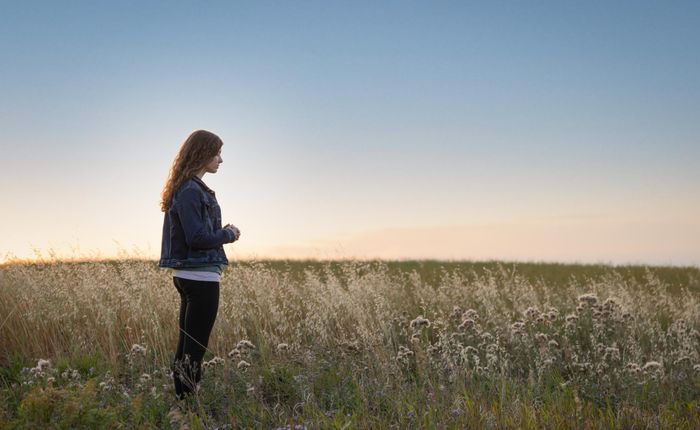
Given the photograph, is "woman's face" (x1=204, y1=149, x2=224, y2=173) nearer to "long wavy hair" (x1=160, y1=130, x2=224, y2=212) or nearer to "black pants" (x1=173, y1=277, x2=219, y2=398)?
"long wavy hair" (x1=160, y1=130, x2=224, y2=212)

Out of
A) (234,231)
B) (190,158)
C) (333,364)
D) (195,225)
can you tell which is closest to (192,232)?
(195,225)

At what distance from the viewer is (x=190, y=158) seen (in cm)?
494

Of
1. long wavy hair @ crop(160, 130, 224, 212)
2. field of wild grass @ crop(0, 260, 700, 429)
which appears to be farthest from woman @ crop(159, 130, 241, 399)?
field of wild grass @ crop(0, 260, 700, 429)

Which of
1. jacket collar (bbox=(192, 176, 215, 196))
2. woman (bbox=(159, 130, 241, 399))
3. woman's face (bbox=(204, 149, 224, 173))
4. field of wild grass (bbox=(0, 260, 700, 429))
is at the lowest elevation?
field of wild grass (bbox=(0, 260, 700, 429))

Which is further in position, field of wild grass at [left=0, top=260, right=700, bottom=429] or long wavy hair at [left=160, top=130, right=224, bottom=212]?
long wavy hair at [left=160, top=130, right=224, bottom=212]

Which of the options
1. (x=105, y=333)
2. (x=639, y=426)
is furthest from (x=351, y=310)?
(x=639, y=426)

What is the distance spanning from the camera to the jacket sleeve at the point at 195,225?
468 cm

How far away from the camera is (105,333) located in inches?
297

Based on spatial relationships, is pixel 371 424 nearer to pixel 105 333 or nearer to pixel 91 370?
pixel 91 370

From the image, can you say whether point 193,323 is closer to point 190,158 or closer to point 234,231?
point 234,231

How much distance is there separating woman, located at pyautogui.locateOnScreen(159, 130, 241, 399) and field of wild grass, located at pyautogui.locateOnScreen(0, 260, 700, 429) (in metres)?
0.52

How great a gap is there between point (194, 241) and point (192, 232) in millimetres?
73

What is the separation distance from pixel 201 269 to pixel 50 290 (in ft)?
15.1

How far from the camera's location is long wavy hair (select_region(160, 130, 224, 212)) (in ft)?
16.2
